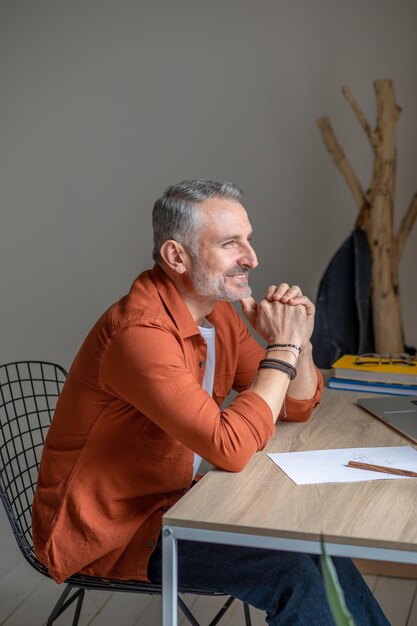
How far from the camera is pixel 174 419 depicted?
154cm

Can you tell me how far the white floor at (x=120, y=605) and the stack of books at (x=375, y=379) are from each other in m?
0.74

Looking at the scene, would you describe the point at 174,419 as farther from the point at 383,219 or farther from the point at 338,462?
the point at 383,219

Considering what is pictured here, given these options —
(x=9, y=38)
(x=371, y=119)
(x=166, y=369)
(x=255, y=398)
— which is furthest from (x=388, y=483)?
(x=9, y=38)

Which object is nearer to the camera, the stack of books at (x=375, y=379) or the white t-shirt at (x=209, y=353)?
the white t-shirt at (x=209, y=353)

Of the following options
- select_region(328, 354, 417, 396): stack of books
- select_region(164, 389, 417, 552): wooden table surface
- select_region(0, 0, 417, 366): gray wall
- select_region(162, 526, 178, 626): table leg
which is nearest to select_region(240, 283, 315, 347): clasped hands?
select_region(164, 389, 417, 552): wooden table surface

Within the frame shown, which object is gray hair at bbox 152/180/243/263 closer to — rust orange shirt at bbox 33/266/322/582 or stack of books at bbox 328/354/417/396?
rust orange shirt at bbox 33/266/322/582

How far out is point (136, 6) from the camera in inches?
135

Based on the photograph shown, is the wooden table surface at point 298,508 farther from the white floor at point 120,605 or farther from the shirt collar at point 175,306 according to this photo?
the white floor at point 120,605

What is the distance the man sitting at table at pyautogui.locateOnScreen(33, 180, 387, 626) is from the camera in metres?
1.56

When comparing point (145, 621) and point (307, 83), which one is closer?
point (145, 621)

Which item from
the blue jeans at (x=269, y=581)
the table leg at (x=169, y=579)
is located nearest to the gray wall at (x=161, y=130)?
the blue jeans at (x=269, y=581)

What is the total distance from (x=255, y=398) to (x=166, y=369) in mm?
191

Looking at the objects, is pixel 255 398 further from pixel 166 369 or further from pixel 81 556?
pixel 81 556

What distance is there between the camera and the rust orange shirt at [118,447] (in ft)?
5.32
